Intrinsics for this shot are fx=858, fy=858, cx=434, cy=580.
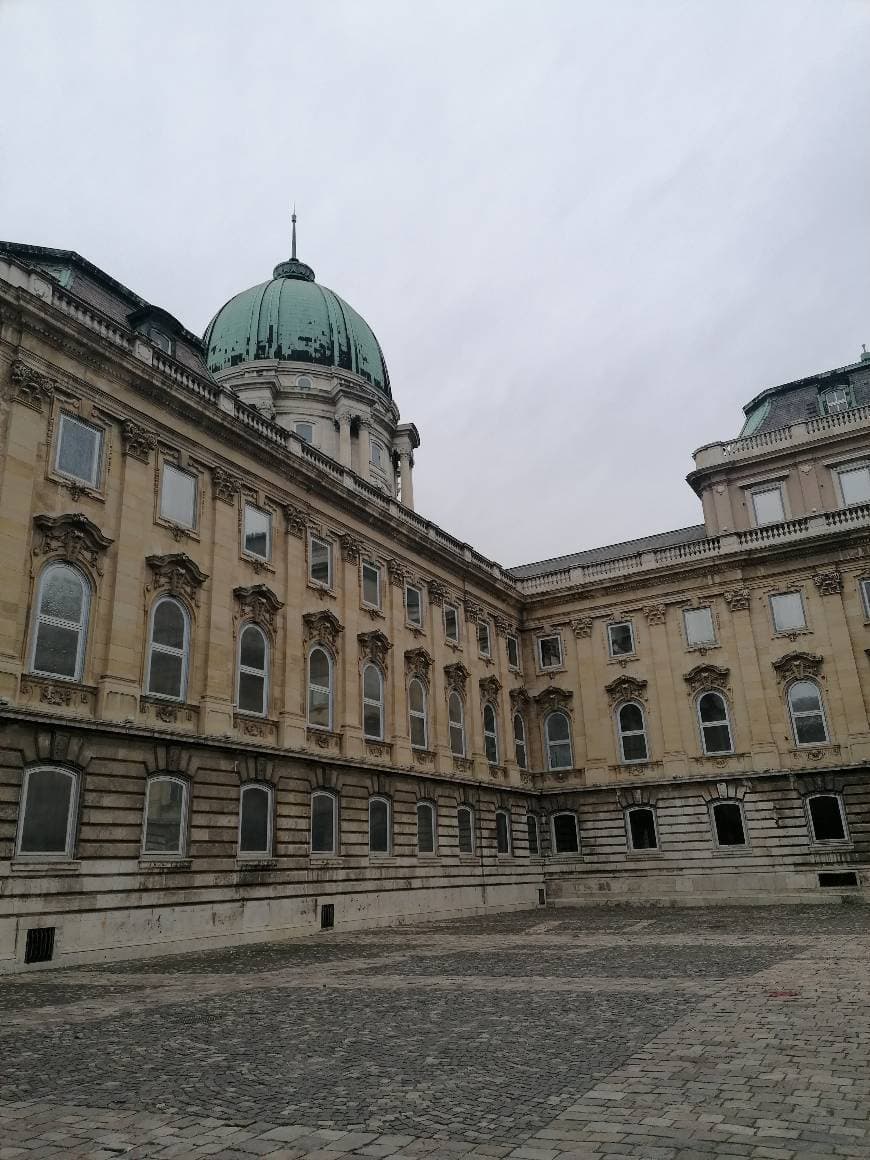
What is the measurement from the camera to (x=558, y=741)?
140 feet

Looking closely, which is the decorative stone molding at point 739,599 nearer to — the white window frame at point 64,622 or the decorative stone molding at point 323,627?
the decorative stone molding at point 323,627

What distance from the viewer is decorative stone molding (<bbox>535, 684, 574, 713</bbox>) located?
140ft

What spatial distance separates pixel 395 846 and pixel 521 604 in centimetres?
1754

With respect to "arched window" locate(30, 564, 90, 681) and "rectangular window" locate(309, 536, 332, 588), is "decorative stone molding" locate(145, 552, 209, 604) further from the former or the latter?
"rectangular window" locate(309, 536, 332, 588)

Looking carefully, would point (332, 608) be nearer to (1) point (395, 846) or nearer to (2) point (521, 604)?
(1) point (395, 846)

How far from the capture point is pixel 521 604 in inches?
1764

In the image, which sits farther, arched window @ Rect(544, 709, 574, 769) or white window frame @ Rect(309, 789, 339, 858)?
arched window @ Rect(544, 709, 574, 769)

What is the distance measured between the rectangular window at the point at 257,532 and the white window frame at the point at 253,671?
95.9 inches

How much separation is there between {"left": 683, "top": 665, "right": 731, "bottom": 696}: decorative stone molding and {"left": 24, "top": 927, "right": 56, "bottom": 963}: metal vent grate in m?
29.5

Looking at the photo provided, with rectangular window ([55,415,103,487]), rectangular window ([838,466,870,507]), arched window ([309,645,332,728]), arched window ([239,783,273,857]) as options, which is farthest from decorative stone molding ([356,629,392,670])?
rectangular window ([838,466,870,507])

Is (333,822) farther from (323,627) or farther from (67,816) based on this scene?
(67,816)

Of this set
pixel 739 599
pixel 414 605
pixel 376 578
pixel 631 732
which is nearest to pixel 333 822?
pixel 376 578

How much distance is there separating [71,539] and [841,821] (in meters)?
32.0

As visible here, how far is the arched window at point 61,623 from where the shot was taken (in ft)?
66.7
